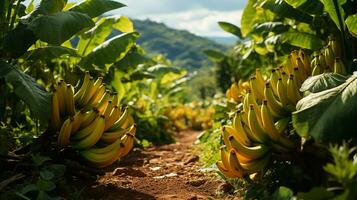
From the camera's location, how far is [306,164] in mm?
3316

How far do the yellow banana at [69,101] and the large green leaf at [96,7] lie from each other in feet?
3.40

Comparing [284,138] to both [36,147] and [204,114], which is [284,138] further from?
[204,114]

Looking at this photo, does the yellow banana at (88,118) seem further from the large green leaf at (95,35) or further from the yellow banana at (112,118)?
the large green leaf at (95,35)

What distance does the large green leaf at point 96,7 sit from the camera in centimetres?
479

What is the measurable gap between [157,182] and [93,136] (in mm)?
841

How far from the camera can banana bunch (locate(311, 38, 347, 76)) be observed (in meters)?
3.81

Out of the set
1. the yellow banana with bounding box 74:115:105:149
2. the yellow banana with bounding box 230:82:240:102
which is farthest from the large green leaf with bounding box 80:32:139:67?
the yellow banana with bounding box 230:82:240:102

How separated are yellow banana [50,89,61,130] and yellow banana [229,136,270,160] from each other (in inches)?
59.4

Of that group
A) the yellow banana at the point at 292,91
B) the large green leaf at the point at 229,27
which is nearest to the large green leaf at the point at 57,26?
the yellow banana at the point at 292,91

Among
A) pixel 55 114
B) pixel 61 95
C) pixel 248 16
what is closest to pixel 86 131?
pixel 55 114

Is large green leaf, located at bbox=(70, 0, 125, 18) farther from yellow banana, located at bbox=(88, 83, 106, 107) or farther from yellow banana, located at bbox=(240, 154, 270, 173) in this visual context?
yellow banana, located at bbox=(240, 154, 270, 173)

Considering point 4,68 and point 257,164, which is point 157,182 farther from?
point 4,68

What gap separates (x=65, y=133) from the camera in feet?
12.8

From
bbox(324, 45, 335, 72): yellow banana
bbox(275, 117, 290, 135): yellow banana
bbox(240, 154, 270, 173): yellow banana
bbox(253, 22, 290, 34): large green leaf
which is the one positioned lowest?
bbox(240, 154, 270, 173): yellow banana
